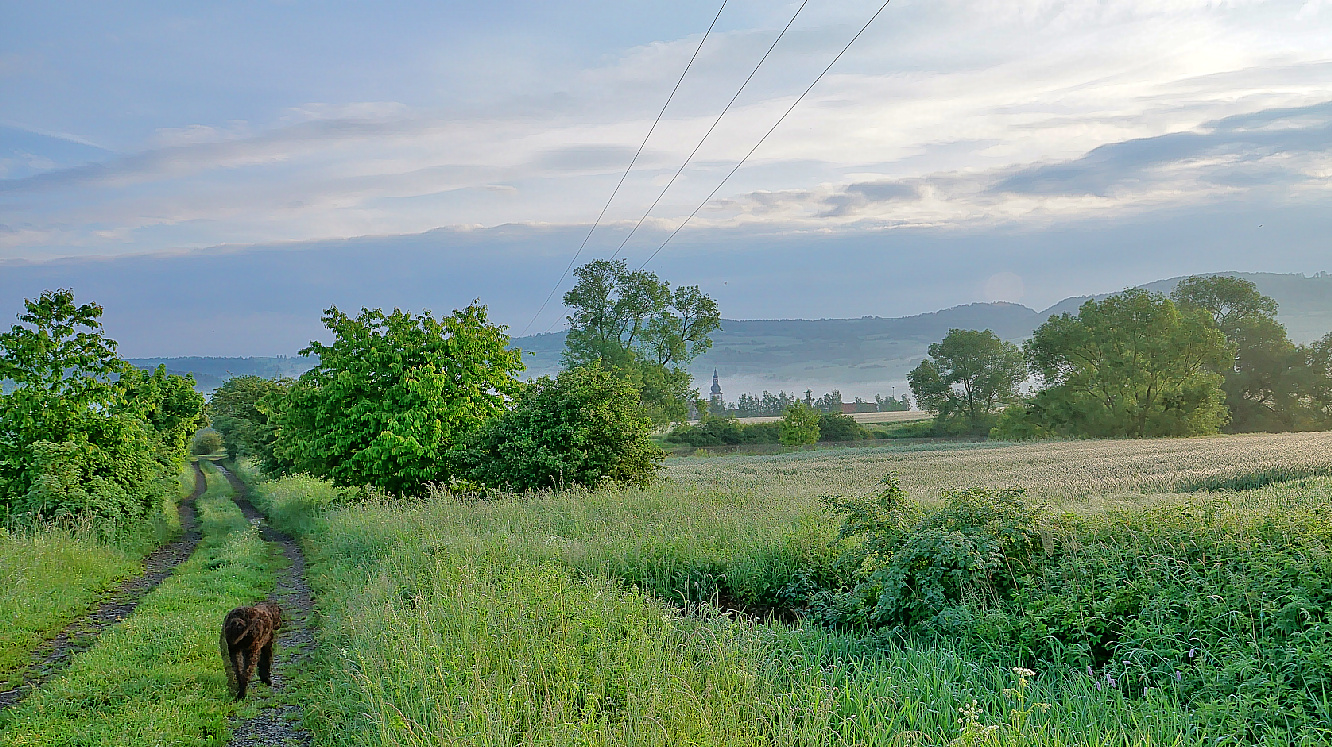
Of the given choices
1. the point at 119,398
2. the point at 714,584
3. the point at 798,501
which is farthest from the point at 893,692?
the point at 119,398

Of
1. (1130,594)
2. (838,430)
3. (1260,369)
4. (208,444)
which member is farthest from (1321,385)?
(208,444)

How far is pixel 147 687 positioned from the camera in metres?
7.32

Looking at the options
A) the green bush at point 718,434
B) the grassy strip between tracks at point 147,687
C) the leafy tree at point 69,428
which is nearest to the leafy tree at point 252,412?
the leafy tree at point 69,428

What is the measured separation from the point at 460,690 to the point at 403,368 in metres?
17.0

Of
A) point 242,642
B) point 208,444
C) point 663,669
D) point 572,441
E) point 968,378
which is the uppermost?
point 968,378

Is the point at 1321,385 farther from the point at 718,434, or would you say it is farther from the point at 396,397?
the point at 396,397

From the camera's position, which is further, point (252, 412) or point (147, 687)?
point (252, 412)

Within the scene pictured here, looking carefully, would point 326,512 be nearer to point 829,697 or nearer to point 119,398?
point 119,398

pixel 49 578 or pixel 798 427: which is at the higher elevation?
pixel 49 578

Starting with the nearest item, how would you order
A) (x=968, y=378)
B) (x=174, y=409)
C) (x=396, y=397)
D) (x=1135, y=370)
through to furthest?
(x=396, y=397), (x=174, y=409), (x=1135, y=370), (x=968, y=378)

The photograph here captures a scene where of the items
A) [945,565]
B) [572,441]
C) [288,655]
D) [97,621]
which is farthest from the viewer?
[572,441]

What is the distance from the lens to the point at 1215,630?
5281mm

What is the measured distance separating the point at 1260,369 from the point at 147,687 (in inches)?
2855

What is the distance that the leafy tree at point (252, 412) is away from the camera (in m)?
32.5
